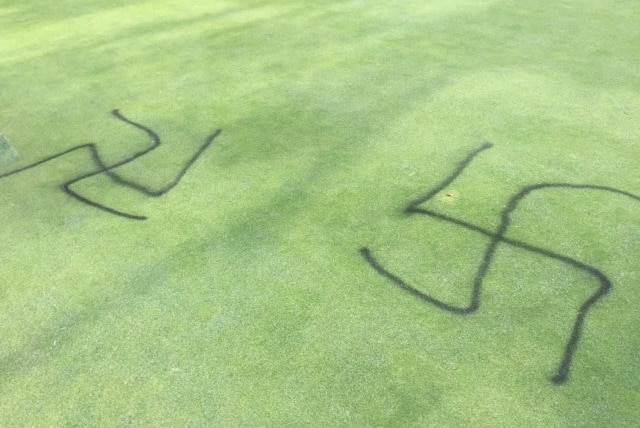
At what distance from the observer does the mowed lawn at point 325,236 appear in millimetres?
2107

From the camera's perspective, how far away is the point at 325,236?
2807 mm

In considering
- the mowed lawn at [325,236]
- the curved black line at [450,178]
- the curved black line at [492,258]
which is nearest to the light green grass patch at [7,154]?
the mowed lawn at [325,236]

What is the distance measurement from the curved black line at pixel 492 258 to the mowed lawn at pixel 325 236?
15 mm

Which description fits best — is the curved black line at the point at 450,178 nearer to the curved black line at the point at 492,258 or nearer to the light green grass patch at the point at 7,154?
the curved black line at the point at 492,258

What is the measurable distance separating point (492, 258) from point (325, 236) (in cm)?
77

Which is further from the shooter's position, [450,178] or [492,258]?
[450,178]

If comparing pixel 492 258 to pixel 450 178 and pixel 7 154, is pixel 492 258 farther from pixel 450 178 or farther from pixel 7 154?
pixel 7 154

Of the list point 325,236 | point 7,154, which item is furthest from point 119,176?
point 325,236

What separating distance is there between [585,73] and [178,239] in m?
3.19

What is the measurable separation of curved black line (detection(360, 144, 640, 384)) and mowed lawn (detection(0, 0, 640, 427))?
2cm

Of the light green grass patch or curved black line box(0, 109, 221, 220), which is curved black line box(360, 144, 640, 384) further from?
the light green grass patch

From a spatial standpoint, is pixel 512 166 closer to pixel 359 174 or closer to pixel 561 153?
pixel 561 153

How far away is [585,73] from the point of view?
4.29 meters

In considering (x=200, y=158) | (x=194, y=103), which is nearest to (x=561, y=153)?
(x=200, y=158)
